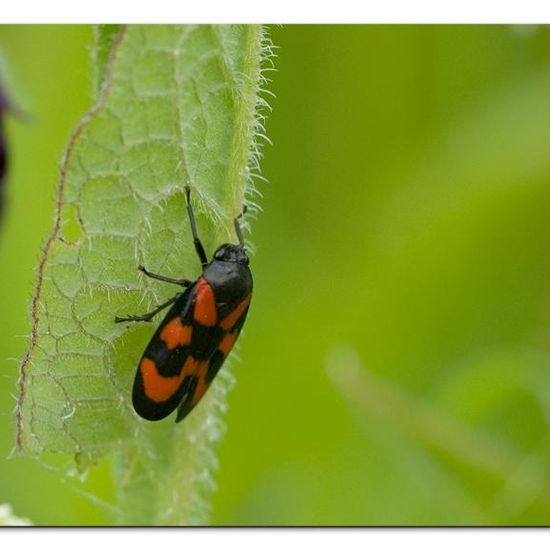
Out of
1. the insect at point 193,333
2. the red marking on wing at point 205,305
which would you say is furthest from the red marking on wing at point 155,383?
the red marking on wing at point 205,305

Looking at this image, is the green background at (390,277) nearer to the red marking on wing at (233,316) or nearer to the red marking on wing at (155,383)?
the red marking on wing at (233,316)

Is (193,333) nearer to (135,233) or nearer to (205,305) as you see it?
(205,305)
